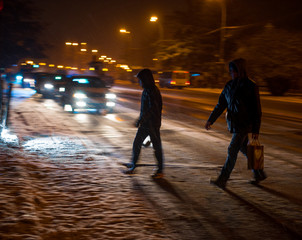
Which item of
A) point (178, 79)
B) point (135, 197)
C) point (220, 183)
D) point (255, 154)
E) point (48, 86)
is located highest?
point (178, 79)

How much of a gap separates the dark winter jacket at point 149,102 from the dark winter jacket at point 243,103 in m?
1.22

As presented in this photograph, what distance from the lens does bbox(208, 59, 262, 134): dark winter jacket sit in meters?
5.83

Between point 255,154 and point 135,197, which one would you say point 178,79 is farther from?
point 135,197

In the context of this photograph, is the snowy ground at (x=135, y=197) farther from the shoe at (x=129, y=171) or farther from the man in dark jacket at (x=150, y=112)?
the man in dark jacket at (x=150, y=112)

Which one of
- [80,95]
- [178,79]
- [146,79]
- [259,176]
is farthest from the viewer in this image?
[178,79]

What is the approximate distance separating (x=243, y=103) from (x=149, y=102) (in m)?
1.50

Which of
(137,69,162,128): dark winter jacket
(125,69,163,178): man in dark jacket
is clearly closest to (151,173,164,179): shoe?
(125,69,163,178): man in dark jacket

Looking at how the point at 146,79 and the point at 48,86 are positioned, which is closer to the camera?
the point at 146,79

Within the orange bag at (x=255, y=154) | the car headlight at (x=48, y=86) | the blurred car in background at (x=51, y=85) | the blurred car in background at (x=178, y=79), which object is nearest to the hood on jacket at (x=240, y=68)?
the orange bag at (x=255, y=154)

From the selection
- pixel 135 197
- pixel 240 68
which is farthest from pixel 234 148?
pixel 135 197

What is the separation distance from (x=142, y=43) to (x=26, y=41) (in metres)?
Result: 55.1

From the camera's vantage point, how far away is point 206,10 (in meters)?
57.6

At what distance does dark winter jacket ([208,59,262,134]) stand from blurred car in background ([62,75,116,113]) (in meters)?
12.0

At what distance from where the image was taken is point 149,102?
673 cm
